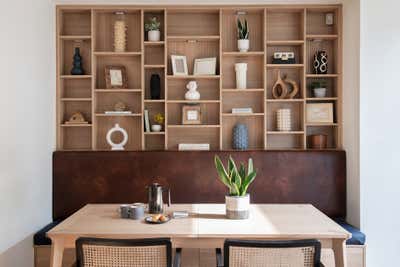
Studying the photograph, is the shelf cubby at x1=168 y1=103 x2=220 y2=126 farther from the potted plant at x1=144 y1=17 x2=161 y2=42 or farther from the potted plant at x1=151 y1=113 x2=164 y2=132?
the potted plant at x1=144 y1=17 x2=161 y2=42

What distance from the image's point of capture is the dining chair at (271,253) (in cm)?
211

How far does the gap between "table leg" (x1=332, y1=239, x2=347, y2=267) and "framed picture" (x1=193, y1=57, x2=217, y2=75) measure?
230 centimetres

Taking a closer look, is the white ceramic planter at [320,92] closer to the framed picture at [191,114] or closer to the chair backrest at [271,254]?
the framed picture at [191,114]

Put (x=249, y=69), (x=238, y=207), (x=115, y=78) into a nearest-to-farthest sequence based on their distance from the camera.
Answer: (x=238, y=207) → (x=115, y=78) → (x=249, y=69)

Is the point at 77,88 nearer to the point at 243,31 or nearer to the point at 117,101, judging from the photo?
the point at 117,101

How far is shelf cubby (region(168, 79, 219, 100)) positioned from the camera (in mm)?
4512

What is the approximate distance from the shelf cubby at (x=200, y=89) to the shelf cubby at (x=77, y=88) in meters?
0.84

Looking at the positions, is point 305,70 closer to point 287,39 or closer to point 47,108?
Result: point 287,39

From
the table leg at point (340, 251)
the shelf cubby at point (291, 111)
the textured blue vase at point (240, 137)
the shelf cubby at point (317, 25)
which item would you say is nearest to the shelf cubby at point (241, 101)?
the shelf cubby at point (291, 111)

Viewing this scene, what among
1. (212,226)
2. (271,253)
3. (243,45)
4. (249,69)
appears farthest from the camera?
(249,69)

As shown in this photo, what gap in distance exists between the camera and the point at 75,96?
4.49m

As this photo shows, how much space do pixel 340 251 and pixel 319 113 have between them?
2076 millimetres

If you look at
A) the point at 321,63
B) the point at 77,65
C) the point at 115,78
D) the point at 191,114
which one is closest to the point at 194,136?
the point at 191,114

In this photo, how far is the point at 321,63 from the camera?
4.37m
